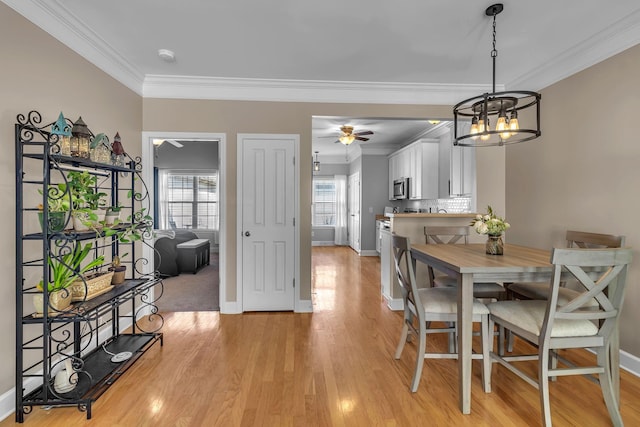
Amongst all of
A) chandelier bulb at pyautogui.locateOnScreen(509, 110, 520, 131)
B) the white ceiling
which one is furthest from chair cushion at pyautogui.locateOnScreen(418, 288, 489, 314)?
the white ceiling

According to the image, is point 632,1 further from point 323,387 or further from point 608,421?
point 323,387

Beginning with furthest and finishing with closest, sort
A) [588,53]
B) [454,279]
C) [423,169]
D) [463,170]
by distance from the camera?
1. [423,169]
2. [463,170]
3. [454,279]
4. [588,53]

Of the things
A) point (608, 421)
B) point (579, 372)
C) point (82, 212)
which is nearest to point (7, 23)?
point (82, 212)

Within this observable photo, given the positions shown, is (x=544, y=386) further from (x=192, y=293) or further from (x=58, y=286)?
(x=192, y=293)

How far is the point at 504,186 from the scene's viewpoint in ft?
12.8

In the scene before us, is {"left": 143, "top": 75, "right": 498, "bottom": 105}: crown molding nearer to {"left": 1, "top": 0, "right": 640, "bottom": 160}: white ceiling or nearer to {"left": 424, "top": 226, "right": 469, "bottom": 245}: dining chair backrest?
{"left": 1, "top": 0, "right": 640, "bottom": 160}: white ceiling

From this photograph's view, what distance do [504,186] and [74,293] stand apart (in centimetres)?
429

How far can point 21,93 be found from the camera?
204cm

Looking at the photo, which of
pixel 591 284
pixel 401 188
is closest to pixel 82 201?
pixel 591 284

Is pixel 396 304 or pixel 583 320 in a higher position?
pixel 583 320

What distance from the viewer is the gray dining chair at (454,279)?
2668mm

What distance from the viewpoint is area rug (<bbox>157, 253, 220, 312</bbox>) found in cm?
389

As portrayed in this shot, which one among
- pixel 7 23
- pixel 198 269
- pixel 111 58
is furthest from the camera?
pixel 198 269

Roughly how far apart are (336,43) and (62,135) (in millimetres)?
2143
